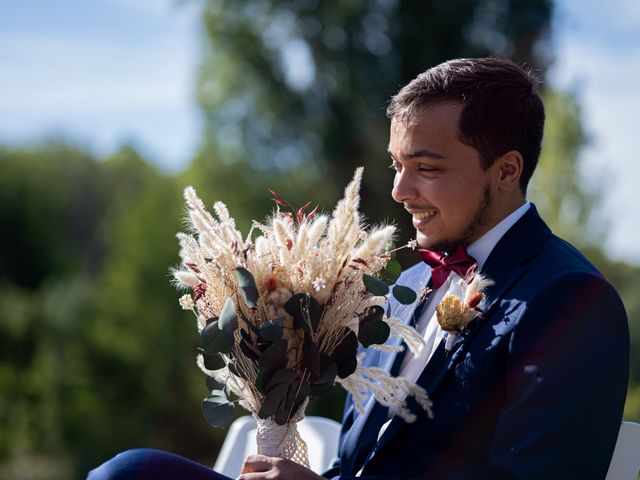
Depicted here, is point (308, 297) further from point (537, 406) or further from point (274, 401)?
point (537, 406)

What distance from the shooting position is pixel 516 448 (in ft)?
7.33

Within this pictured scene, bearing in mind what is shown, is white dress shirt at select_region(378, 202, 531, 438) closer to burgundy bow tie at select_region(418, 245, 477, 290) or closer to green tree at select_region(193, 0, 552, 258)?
burgundy bow tie at select_region(418, 245, 477, 290)

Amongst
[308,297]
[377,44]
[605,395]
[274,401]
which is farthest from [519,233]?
[377,44]

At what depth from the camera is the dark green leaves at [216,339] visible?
2266 millimetres

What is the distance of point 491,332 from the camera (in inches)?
97.2

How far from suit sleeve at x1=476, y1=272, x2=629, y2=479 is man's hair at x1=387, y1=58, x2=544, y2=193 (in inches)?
20.0

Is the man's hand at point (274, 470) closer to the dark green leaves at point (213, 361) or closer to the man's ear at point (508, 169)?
the dark green leaves at point (213, 361)

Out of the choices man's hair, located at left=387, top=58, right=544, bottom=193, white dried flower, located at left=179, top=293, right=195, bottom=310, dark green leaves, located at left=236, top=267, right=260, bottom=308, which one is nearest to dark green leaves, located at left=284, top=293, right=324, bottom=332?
dark green leaves, located at left=236, top=267, right=260, bottom=308

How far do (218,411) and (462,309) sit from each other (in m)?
0.84

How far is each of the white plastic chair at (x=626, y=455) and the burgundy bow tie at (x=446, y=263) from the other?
0.75 metres

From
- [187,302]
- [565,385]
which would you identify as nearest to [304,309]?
[187,302]

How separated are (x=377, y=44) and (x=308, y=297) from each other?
11624 mm

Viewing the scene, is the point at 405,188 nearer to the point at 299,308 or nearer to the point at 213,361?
the point at 299,308

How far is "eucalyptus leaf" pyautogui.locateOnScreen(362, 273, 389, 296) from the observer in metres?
2.25
